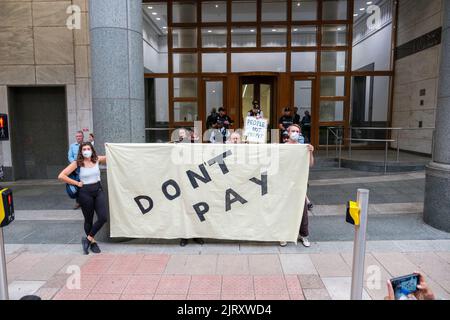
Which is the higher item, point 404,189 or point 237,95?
point 237,95

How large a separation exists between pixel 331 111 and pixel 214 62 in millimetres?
5081

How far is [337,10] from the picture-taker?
1354 cm

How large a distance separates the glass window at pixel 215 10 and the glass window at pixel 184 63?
1534 millimetres

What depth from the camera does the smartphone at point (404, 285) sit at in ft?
8.70

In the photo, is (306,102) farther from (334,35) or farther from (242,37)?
(242,37)

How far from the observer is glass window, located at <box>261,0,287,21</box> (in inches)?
533

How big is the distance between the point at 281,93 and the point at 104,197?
9.88m

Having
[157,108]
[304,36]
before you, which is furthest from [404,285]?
[304,36]

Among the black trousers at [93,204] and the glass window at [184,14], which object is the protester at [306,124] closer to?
the glass window at [184,14]

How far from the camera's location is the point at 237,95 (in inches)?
538

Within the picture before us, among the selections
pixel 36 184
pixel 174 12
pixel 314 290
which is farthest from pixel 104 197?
pixel 174 12

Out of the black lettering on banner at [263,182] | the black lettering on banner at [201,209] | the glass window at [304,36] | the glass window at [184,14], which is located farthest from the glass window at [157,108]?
the black lettering on banner at [263,182]

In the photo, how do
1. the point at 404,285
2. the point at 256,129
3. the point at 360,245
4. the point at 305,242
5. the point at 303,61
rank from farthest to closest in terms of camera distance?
the point at 303,61
the point at 256,129
the point at 305,242
the point at 360,245
the point at 404,285
